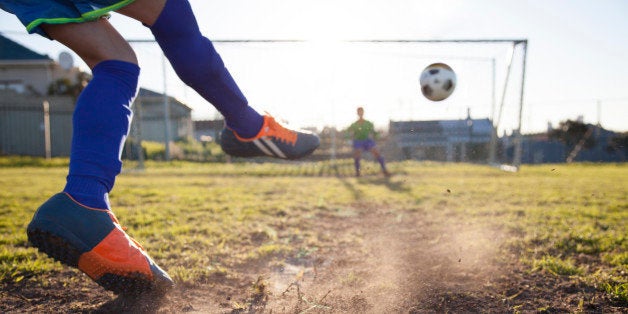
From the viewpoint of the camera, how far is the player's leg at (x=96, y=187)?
1269mm

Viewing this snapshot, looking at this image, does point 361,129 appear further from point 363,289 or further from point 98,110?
point 98,110

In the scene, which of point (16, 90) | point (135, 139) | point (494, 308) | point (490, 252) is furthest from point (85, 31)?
point (16, 90)

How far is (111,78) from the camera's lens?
4.66 feet

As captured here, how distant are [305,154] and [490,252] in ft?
3.81

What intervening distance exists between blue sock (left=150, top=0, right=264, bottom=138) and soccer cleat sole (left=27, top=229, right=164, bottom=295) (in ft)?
2.31

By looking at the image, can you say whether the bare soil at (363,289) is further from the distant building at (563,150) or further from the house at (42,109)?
the distant building at (563,150)

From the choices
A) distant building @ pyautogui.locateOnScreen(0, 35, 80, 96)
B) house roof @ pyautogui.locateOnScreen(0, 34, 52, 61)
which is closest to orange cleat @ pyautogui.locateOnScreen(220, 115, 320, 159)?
distant building @ pyautogui.locateOnScreen(0, 35, 80, 96)

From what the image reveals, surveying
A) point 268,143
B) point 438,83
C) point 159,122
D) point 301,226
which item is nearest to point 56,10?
point 268,143

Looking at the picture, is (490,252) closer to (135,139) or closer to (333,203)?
(333,203)

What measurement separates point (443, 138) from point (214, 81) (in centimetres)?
1059

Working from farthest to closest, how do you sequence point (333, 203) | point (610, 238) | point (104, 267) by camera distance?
point (333, 203), point (610, 238), point (104, 267)

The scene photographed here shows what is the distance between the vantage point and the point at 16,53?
21.0m

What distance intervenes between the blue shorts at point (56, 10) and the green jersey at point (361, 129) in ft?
21.6

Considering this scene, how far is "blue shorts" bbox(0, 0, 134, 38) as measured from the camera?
127 centimetres
